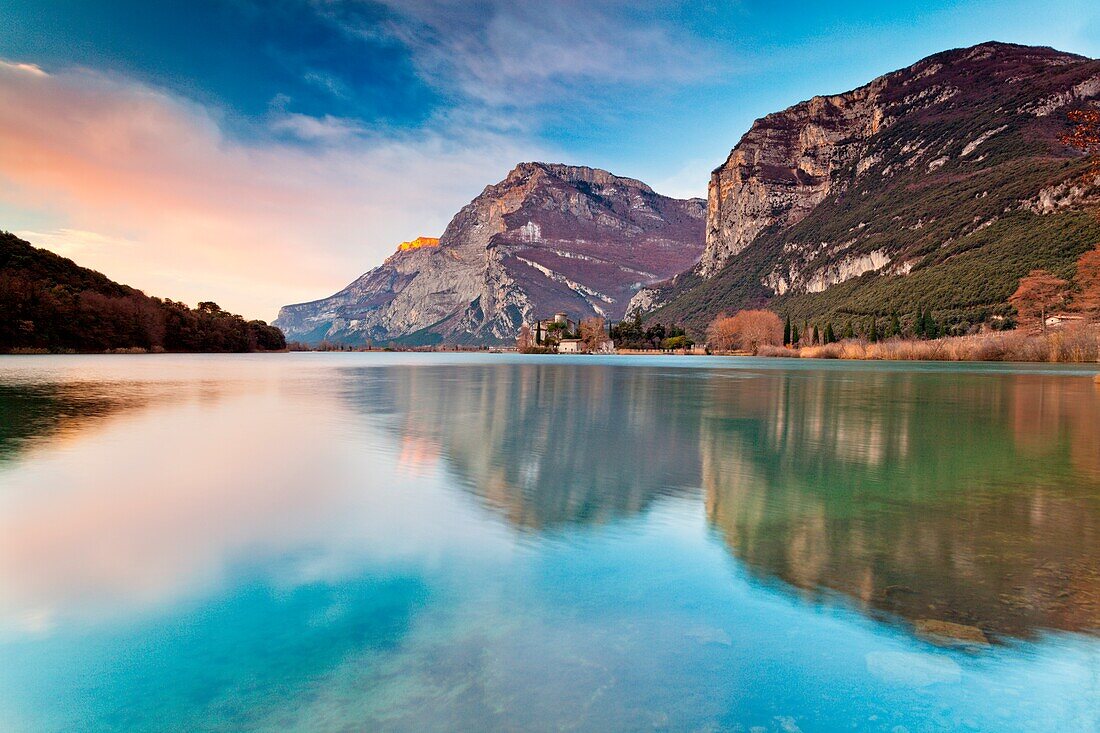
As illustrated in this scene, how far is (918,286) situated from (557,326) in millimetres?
104179

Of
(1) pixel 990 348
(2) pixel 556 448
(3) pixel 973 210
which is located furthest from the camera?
(3) pixel 973 210

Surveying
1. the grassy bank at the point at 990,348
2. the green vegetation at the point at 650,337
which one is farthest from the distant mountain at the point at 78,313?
the grassy bank at the point at 990,348

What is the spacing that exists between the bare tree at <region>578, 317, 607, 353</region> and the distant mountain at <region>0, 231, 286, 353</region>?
102 metres

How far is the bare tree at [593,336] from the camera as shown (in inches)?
7175

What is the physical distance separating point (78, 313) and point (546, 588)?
107715mm

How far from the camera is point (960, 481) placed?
399 inches

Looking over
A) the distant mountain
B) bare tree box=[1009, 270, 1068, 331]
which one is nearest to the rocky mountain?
bare tree box=[1009, 270, 1068, 331]

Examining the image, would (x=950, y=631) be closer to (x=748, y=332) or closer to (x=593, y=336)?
(x=748, y=332)

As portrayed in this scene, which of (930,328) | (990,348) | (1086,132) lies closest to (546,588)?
(1086,132)

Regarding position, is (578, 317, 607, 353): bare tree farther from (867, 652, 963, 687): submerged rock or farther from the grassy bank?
(867, 652, 963, 687): submerged rock

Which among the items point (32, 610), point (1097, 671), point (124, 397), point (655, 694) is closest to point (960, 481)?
point (1097, 671)

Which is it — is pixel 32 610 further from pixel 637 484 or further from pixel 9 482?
pixel 637 484

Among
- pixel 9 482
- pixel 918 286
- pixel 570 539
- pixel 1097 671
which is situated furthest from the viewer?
pixel 918 286

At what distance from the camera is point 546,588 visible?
557 centimetres
